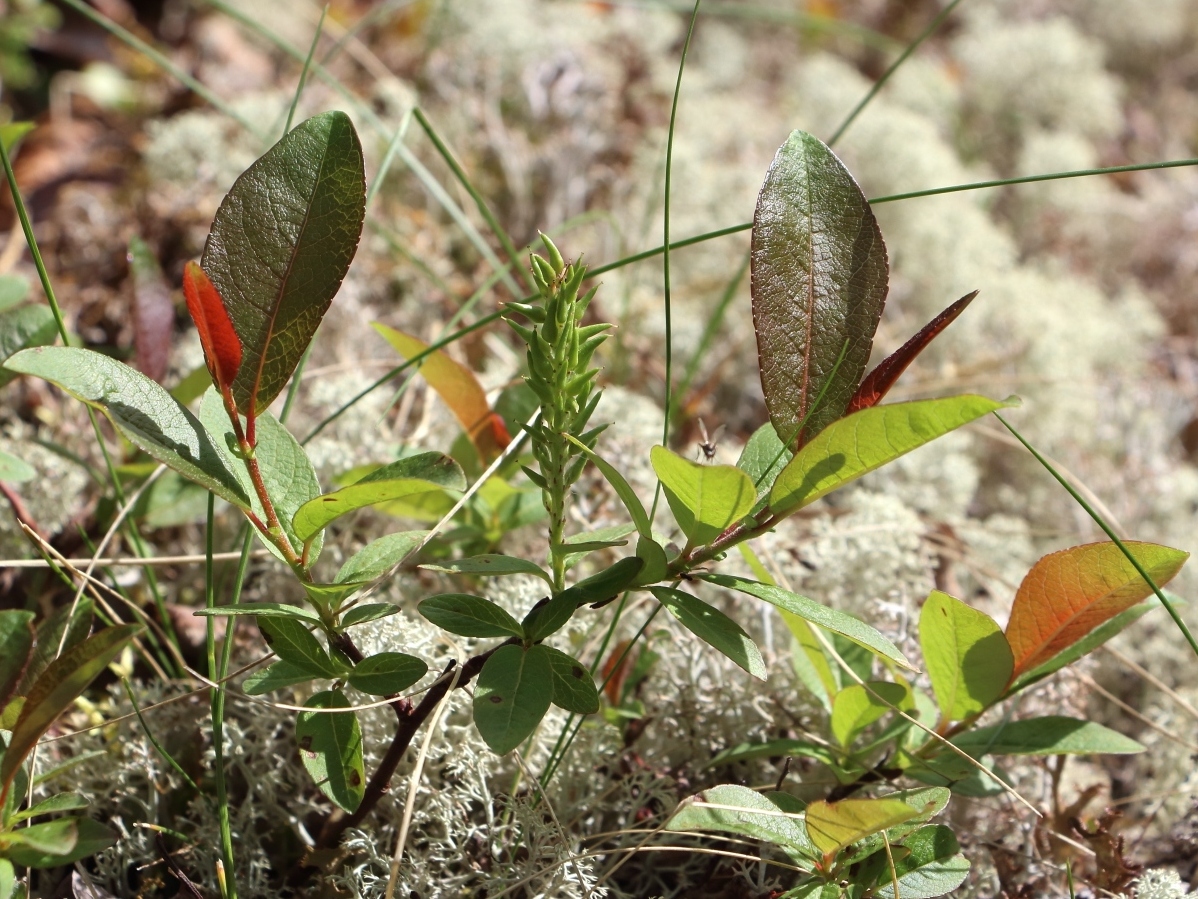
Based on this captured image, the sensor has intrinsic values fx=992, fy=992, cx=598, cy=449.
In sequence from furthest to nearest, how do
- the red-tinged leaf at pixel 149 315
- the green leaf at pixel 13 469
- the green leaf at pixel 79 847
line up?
the red-tinged leaf at pixel 149 315 < the green leaf at pixel 13 469 < the green leaf at pixel 79 847

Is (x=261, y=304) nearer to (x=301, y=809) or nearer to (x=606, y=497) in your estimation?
(x=301, y=809)

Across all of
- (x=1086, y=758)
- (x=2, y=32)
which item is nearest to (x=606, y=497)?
(x=1086, y=758)

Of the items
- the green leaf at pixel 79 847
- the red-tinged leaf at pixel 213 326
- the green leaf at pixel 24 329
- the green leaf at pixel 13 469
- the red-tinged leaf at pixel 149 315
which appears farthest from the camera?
the red-tinged leaf at pixel 149 315

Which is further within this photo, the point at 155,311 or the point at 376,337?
the point at 376,337

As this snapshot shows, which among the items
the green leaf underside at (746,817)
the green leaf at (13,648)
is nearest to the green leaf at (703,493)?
the green leaf underside at (746,817)

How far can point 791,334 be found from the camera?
34.9 inches

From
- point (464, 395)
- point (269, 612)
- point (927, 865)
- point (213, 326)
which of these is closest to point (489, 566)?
point (269, 612)

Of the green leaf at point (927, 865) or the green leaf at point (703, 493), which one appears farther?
the green leaf at point (927, 865)

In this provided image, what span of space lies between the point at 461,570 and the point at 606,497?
2.28 ft

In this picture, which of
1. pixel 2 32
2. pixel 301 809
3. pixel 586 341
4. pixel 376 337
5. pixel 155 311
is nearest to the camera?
pixel 586 341

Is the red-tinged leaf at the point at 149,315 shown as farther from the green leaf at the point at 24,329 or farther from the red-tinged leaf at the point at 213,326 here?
the red-tinged leaf at the point at 213,326

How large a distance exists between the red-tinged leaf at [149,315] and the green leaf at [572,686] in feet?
→ 2.76

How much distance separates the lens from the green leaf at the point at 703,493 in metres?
0.78

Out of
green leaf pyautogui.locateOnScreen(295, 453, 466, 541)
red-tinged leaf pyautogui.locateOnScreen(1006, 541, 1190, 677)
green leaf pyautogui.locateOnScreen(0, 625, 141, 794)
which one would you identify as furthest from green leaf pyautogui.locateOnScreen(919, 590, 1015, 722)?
green leaf pyautogui.locateOnScreen(0, 625, 141, 794)
